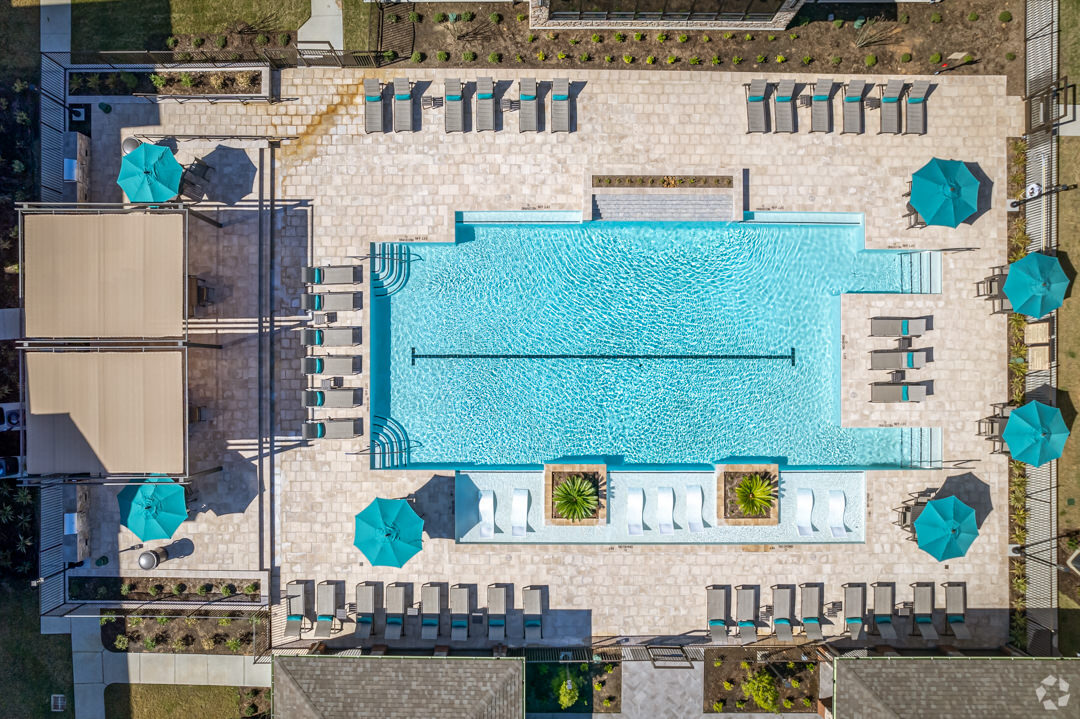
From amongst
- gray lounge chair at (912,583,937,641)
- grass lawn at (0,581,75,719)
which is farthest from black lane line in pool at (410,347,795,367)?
grass lawn at (0,581,75,719)

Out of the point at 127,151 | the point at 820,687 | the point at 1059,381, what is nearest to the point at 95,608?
the point at 127,151

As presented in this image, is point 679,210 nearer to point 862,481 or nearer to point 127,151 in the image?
point 862,481

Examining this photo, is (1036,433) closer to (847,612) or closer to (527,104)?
(847,612)

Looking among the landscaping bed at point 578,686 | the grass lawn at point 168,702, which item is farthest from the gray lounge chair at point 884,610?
the grass lawn at point 168,702

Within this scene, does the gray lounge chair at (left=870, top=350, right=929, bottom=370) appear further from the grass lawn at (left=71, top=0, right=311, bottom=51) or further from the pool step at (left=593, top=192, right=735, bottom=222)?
the grass lawn at (left=71, top=0, right=311, bottom=51)

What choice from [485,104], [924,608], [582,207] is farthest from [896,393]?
[485,104]

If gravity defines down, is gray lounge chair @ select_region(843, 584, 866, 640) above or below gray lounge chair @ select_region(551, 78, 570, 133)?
below

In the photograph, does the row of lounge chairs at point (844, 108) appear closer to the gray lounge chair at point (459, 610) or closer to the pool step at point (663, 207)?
the pool step at point (663, 207)
